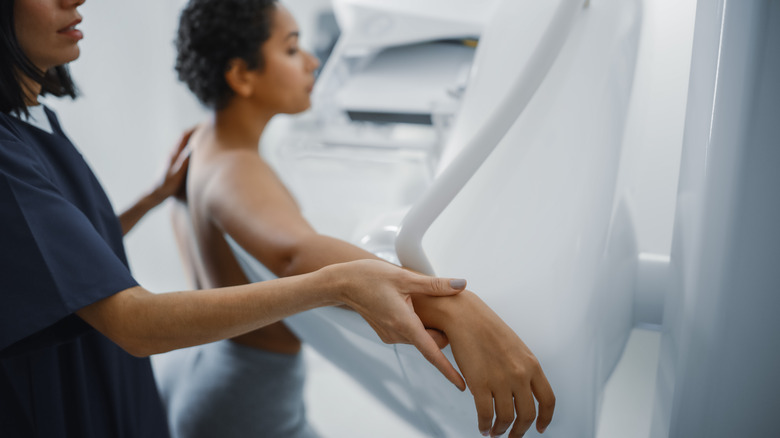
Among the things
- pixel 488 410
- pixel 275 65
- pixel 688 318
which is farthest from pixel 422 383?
pixel 275 65

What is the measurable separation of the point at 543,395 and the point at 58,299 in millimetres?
416

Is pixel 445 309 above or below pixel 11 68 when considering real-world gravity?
below

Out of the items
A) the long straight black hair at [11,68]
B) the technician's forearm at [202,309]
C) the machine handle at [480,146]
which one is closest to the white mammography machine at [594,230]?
the machine handle at [480,146]

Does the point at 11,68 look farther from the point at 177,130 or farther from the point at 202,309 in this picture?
the point at 177,130

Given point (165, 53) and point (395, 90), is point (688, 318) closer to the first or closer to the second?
point (395, 90)

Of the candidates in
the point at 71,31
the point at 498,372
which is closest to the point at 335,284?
the point at 498,372

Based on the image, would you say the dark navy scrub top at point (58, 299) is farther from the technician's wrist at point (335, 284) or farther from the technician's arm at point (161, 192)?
the technician's arm at point (161, 192)

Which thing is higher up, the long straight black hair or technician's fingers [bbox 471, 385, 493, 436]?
the long straight black hair

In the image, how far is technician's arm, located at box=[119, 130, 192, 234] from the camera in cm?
105

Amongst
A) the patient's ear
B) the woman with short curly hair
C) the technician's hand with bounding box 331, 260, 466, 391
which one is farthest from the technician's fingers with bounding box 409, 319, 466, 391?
the patient's ear

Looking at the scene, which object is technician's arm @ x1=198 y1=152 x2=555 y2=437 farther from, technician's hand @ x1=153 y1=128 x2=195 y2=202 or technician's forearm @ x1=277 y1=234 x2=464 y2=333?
technician's hand @ x1=153 y1=128 x2=195 y2=202

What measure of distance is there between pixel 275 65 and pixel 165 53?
5.06 feet

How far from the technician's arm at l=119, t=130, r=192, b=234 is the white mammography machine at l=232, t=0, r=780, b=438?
293 mm

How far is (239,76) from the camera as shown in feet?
3.34
